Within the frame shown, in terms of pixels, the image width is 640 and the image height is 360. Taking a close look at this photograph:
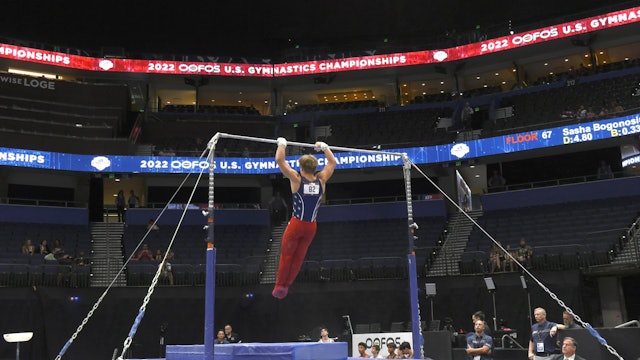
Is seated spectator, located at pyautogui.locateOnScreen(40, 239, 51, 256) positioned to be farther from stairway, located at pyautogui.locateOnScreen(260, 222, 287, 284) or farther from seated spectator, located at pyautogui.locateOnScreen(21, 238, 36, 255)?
stairway, located at pyautogui.locateOnScreen(260, 222, 287, 284)

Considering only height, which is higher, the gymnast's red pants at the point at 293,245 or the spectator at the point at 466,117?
the spectator at the point at 466,117

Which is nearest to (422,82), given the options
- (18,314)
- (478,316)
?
(18,314)

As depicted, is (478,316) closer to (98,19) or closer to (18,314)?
(18,314)

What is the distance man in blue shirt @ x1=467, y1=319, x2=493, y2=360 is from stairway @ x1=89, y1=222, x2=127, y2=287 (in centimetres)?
1715

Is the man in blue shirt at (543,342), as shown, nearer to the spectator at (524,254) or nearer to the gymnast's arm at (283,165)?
the gymnast's arm at (283,165)

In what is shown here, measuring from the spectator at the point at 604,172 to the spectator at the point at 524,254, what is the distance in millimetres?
7500

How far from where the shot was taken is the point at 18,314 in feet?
71.9

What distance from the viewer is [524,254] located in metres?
23.3

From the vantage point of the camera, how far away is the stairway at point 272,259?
25.8 m

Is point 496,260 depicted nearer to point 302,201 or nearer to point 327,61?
point 302,201

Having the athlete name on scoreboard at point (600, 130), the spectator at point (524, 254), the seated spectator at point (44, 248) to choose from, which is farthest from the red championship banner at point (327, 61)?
the spectator at point (524, 254)

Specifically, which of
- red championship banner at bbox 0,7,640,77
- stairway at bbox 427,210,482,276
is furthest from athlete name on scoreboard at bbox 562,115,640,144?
red championship banner at bbox 0,7,640,77

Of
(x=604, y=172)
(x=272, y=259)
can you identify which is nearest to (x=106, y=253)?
(x=272, y=259)

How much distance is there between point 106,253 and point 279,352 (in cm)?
2197
